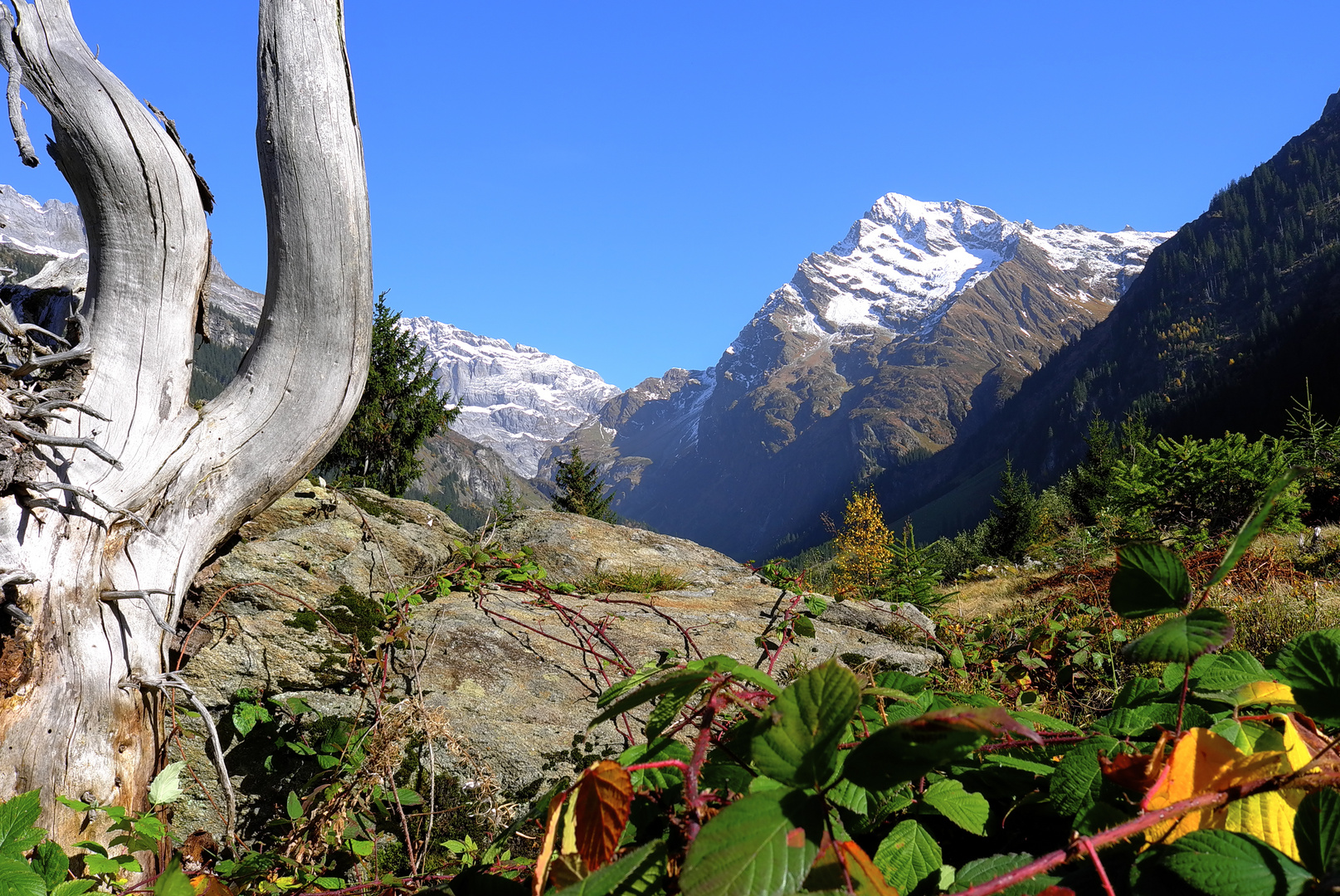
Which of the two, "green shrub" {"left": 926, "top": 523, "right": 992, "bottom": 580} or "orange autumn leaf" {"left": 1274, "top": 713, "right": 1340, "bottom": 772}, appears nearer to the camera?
"orange autumn leaf" {"left": 1274, "top": 713, "right": 1340, "bottom": 772}

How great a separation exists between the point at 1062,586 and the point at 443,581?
24.5 ft

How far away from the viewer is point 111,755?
2336 mm

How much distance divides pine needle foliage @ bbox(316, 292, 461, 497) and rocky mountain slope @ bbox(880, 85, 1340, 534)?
99642 mm

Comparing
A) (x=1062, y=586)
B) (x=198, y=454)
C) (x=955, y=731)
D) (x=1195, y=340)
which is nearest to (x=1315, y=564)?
(x=1062, y=586)

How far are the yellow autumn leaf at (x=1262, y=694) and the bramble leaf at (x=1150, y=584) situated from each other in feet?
0.87

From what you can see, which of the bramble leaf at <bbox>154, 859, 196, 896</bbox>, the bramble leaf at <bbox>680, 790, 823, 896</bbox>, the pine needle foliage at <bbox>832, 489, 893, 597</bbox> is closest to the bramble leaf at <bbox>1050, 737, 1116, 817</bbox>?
the bramble leaf at <bbox>680, 790, 823, 896</bbox>

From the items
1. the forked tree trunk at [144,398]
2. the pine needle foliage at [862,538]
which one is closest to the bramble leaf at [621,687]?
the forked tree trunk at [144,398]

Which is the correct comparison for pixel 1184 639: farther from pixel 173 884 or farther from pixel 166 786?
pixel 166 786

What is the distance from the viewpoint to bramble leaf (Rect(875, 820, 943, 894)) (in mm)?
794

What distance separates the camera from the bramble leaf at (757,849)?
56cm

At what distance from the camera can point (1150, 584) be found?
80 cm

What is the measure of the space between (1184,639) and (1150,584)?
9cm

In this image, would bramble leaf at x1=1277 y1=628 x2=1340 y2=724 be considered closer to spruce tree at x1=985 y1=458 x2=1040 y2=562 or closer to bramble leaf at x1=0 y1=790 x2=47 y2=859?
bramble leaf at x1=0 y1=790 x2=47 y2=859

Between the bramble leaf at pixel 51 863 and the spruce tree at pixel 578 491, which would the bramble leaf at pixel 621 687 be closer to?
the bramble leaf at pixel 51 863
